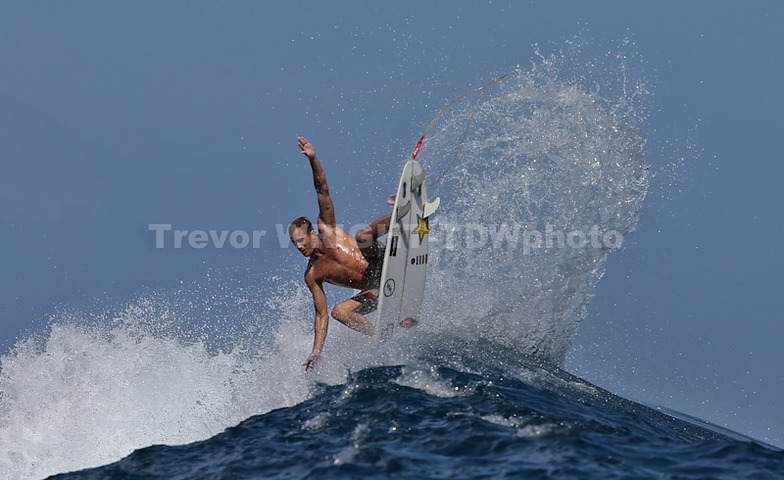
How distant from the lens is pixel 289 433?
6.11 metres

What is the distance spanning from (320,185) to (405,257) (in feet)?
4.83

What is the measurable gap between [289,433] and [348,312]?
2578 mm

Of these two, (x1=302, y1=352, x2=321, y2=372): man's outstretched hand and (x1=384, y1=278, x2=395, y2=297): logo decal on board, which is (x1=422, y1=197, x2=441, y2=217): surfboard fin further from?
(x1=302, y1=352, x2=321, y2=372): man's outstretched hand

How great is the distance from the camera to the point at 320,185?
7832 mm

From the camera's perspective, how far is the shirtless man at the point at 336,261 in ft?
26.4

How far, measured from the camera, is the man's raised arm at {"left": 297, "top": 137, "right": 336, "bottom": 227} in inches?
298

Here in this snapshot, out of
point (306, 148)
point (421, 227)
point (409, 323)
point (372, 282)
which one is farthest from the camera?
point (409, 323)

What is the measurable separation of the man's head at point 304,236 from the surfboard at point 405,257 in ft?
2.76

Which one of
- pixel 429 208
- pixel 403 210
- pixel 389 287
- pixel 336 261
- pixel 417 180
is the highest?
pixel 417 180

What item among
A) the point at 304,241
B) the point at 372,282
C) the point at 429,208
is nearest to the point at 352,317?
the point at 372,282

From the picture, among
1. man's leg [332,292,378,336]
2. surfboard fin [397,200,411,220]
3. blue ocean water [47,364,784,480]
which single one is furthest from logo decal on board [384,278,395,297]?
blue ocean water [47,364,784,480]

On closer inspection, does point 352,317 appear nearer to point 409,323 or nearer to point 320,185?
point 409,323

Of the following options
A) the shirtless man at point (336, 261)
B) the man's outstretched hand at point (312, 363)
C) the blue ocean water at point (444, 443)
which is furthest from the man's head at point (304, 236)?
the blue ocean water at point (444, 443)

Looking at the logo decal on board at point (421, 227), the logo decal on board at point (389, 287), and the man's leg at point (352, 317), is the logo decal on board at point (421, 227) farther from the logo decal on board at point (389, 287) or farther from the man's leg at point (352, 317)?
the man's leg at point (352, 317)
